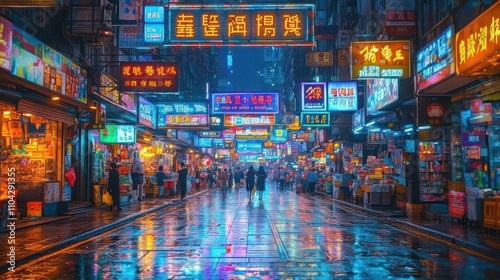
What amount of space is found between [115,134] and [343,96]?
13843mm

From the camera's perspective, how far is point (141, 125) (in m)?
31.6

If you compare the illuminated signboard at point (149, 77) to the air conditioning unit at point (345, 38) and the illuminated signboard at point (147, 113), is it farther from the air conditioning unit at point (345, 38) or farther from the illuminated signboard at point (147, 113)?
the air conditioning unit at point (345, 38)

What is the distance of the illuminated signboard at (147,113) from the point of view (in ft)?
103

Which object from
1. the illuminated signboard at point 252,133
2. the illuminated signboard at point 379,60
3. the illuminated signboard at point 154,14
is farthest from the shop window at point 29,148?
the illuminated signboard at point 252,133

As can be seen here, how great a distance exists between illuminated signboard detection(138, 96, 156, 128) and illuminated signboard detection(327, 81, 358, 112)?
10894mm

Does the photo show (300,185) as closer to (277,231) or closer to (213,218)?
(213,218)

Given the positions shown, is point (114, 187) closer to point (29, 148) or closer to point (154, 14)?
point (29, 148)

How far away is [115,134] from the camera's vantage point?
86.4ft

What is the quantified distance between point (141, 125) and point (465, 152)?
60.0 feet

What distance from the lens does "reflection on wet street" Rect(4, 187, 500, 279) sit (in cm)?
956

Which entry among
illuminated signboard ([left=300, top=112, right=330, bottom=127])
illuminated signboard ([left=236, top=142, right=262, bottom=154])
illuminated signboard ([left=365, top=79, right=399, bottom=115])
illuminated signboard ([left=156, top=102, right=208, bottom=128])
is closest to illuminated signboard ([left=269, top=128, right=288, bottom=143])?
illuminated signboard ([left=236, top=142, right=262, bottom=154])

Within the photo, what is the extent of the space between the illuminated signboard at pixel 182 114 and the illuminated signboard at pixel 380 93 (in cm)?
1354

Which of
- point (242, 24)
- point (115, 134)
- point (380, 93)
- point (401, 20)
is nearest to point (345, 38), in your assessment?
point (380, 93)

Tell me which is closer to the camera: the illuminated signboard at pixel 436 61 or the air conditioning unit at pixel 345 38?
the illuminated signboard at pixel 436 61
